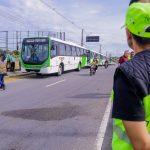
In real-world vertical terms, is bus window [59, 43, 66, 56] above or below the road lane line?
above

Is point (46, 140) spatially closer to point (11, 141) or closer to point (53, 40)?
point (11, 141)

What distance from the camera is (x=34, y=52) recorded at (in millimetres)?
30297

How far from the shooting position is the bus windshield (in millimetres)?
29719

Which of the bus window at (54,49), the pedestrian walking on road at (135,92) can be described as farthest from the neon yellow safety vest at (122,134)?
the bus window at (54,49)

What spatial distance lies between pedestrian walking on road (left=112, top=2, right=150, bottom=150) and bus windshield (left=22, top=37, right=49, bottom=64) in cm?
2741

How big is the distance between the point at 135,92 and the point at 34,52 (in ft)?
93.5

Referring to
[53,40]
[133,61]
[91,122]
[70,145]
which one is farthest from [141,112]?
[53,40]

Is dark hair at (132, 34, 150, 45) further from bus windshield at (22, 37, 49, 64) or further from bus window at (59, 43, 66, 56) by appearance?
bus window at (59, 43, 66, 56)

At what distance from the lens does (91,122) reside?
1031cm

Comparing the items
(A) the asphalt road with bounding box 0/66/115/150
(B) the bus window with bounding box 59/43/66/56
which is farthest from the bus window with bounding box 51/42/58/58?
(A) the asphalt road with bounding box 0/66/115/150

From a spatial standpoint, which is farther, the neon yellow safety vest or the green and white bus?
the green and white bus

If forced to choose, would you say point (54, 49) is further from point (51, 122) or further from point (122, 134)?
point (122, 134)

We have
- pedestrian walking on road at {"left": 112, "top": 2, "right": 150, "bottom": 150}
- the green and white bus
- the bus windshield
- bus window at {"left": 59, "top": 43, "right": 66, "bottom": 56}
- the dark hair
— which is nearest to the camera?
pedestrian walking on road at {"left": 112, "top": 2, "right": 150, "bottom": 150}

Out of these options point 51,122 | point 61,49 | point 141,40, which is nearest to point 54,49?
point 61,49
